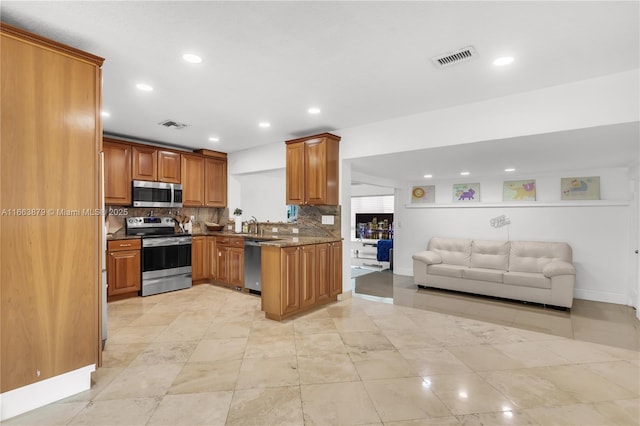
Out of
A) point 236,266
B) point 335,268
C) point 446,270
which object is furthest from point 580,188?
point 236,266

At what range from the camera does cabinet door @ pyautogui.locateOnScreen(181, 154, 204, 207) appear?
18.4 ft

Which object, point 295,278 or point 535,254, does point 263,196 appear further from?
point 535,254

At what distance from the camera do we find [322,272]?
4246mm

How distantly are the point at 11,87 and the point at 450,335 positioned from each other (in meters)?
4.07

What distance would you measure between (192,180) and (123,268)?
1.88 meters

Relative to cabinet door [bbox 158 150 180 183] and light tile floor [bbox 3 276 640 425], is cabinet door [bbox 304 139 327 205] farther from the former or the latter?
cabinet door [bbox 158 150 180 183]

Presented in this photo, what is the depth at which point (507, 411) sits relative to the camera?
6.66ft

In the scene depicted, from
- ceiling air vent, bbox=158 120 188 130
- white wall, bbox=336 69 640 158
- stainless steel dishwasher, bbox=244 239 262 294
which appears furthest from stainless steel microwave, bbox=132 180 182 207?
white wall, bbox=336 69 640 158

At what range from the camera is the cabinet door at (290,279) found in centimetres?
368

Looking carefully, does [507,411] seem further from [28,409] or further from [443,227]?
[443,227]

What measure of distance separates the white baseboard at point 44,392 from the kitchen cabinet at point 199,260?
10.6 feet

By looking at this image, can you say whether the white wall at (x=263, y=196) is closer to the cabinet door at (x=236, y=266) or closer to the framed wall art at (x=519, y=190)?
the cabinet door at (x=236, y=266)

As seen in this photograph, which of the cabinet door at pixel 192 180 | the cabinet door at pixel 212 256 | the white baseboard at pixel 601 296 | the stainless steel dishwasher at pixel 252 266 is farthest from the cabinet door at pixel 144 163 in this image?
the white baseboard at pixel 601 296

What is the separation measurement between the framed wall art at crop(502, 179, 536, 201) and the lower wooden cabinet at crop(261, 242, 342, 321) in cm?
370
